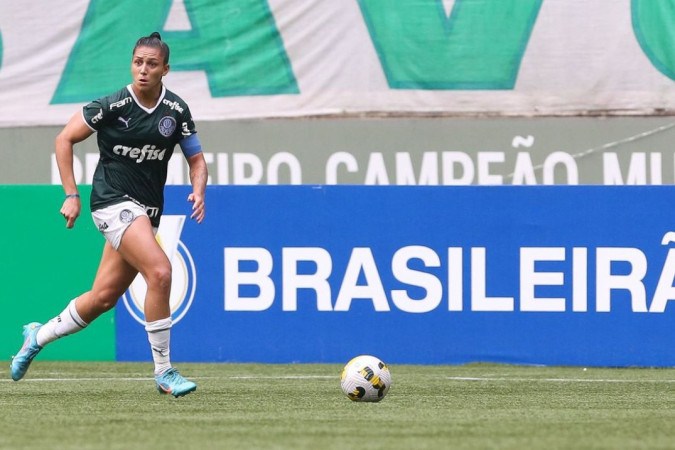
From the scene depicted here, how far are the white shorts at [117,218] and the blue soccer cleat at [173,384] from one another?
76cm

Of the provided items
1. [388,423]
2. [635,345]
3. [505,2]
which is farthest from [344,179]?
[388,423]

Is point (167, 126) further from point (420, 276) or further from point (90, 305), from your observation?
point (420, 276)

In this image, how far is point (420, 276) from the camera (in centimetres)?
1116

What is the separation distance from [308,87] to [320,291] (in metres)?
3.82

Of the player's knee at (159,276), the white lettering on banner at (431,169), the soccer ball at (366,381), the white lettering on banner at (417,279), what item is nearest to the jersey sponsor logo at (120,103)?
the player's knee at (159,276)

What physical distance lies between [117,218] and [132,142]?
43 cm

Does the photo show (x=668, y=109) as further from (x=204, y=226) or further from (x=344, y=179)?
(x=204, y=226)

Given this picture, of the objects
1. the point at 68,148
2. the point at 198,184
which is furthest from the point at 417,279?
the point at 68,148

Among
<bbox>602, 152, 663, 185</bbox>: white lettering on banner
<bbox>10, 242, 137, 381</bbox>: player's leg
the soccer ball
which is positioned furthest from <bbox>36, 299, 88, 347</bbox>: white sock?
<bbox>602, 152, 663, 185</bbox>: white lettering on banner

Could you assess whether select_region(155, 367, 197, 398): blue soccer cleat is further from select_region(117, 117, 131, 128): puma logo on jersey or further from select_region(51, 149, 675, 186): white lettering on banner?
select_region(51, 149, 675, 186): white lettering on banner

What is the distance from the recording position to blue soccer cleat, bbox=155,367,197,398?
7.80 meters

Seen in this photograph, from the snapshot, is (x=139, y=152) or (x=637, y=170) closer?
(x=139, y=152)

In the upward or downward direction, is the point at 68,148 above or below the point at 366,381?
above

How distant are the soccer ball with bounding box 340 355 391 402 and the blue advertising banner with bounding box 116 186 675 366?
10.9 feet
